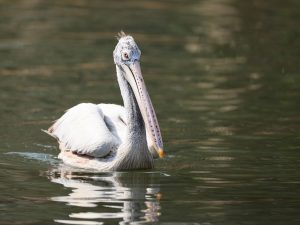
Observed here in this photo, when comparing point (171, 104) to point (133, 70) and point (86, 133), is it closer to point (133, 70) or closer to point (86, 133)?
point (86, 133)

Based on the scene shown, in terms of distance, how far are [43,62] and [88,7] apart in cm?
665

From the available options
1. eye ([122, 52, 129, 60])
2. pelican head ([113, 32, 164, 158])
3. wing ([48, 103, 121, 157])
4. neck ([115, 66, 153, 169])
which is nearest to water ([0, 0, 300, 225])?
neck ([115, 66, 153, 169])

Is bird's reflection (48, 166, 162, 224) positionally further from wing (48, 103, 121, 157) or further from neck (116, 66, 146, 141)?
neck (116, 66, 146, 141)

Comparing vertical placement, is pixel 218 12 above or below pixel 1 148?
above

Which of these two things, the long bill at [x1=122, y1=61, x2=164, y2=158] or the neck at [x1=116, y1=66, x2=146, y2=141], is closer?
the long bill at [x1=122, y1=61, x2=164, y2=158]

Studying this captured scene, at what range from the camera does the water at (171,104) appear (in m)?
7.91

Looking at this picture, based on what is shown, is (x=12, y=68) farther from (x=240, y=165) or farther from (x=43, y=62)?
(x=240, y=165)

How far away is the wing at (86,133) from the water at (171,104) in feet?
0.79

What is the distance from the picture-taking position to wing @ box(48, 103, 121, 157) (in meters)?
9.23

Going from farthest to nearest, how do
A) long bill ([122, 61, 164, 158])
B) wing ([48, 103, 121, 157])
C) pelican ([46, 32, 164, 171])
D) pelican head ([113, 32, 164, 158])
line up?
wing ([48, 103, 121, 157]), pelican ([46, 32, 164, 171]), pelican head ([113, 32, 164, 158]), long bill ([122, 61, 164, 158])

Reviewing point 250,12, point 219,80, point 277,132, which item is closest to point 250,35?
point 250,12

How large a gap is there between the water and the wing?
240 millimetres

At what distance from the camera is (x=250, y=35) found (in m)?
18.3

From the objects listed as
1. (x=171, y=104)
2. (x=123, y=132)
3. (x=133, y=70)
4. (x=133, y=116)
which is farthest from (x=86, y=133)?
(x=171, y=104)
